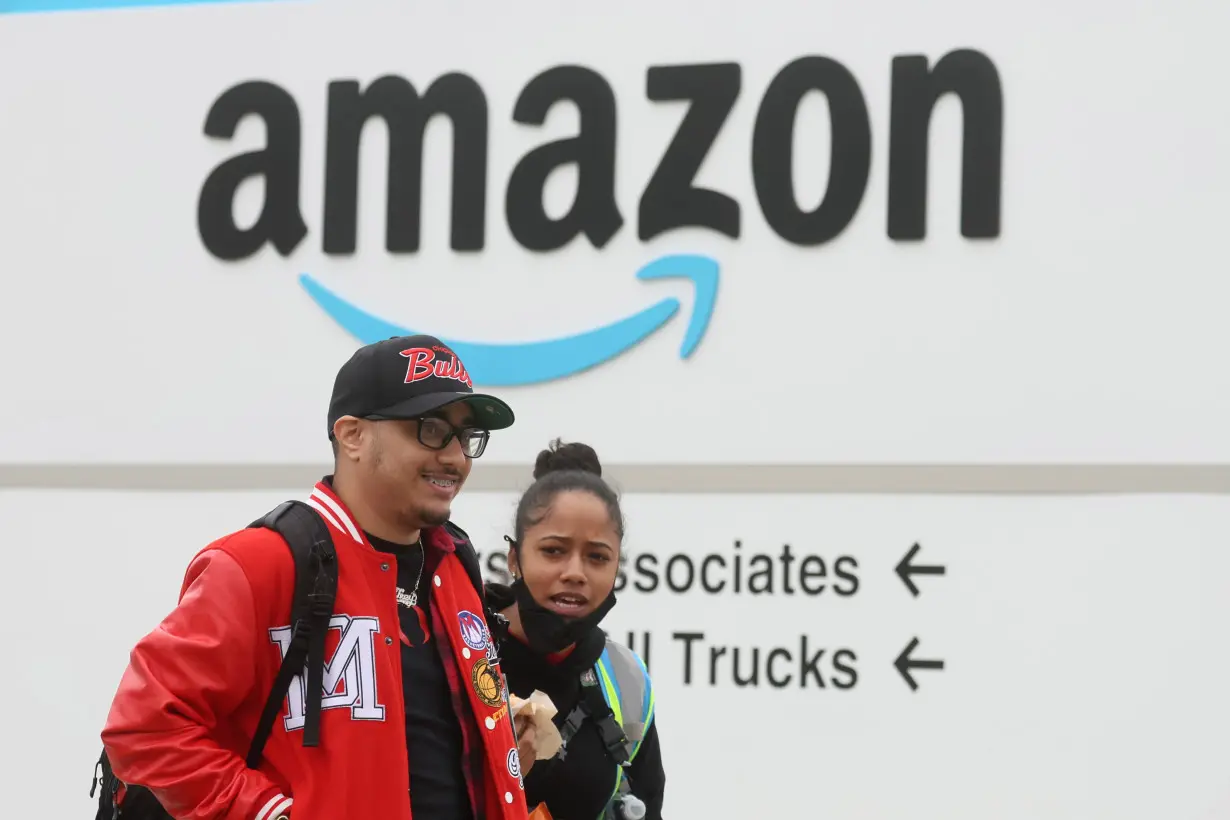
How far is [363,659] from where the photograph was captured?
81.4 inches

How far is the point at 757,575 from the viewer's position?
15.0 feet

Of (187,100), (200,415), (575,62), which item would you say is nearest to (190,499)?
(200,415)

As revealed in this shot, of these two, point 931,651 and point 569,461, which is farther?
point 931,651

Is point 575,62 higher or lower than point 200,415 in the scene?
higher

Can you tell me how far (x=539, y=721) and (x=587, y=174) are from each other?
9.04 ft

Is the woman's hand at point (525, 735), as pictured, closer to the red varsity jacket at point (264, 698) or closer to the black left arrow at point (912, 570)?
the red varsity jacket at point (264, 698)

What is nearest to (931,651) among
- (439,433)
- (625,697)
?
(625,697)

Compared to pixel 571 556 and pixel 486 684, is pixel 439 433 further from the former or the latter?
pixel 571 556

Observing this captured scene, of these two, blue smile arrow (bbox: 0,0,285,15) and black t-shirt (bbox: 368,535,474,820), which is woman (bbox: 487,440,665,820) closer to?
black t-shirt (bbox: 368,535,474,820)

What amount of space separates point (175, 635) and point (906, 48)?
3338 mm

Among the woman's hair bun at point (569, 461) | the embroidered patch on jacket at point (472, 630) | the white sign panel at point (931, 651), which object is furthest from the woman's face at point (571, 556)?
the white sign panel at point (931, 651)

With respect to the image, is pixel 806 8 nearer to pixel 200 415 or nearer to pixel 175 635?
pixel 200 415

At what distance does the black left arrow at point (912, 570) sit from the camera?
4.45 metres

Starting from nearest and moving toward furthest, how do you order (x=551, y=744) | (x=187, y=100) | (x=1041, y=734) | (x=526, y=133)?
(x=551, y=744) → (x=1041, y=734) → (x=526, y=133) → (x=187, y=100)
